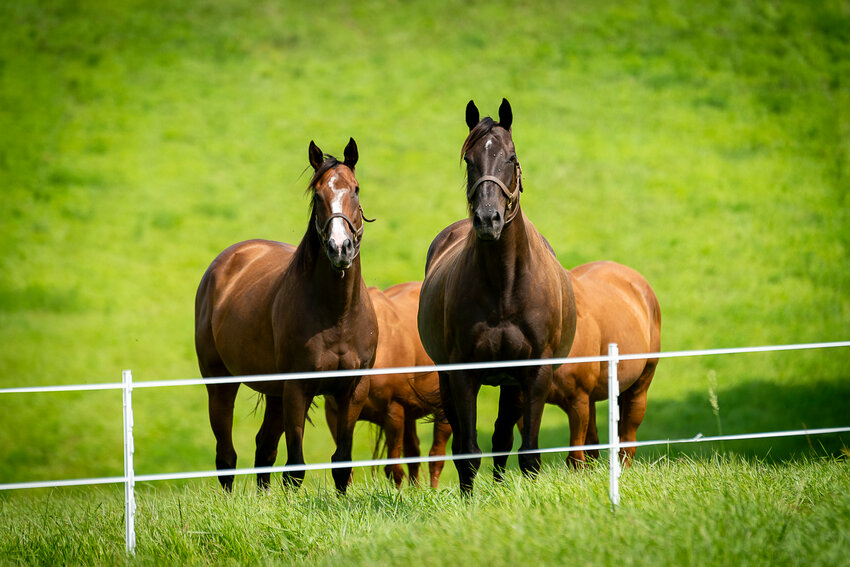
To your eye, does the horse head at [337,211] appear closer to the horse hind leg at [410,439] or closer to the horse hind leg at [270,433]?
the horse hind leg at [270,433]

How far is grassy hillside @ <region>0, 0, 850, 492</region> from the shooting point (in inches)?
525

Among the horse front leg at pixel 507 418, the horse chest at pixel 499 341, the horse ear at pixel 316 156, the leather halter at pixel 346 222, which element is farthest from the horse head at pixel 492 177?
the horse front leg at pixel 507 418

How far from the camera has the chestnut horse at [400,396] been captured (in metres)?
8.10

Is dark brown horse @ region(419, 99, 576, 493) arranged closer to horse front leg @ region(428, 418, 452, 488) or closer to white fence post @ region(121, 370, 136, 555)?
white fence post @ region(121, 370, 136, 555)

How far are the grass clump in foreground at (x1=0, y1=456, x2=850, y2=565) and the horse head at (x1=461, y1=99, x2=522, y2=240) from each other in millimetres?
1418

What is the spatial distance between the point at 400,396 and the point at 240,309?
2239mm

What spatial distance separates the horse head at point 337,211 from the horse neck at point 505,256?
0.82 m

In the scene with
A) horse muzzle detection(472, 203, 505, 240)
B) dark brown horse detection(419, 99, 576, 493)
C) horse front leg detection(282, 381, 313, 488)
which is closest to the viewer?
horse muzzle detection(472, 203, 505, 240)

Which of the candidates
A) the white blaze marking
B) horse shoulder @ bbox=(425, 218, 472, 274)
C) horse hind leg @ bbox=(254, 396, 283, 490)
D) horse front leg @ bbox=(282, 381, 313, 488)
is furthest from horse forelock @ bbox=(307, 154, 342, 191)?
horse hind leg @ bbox=(254, 396, 283, 490)

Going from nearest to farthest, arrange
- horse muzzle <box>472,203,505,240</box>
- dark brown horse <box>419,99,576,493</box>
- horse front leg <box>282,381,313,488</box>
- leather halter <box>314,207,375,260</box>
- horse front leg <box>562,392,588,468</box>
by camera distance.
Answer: horse muzzle <box>472,203,505,240</box>, dark brown horse <box>419,99,576,493</box>, leather halter <box>314,207,375,260</box>, horse front leg <box>282,381,313,488</box>, horse front leg <box>562,392,588,468</box>

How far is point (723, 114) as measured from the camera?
16688 millimetres

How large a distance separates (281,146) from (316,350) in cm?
1178

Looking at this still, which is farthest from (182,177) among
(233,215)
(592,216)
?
(592,216)

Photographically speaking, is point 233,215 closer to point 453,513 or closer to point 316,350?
point 316,350
